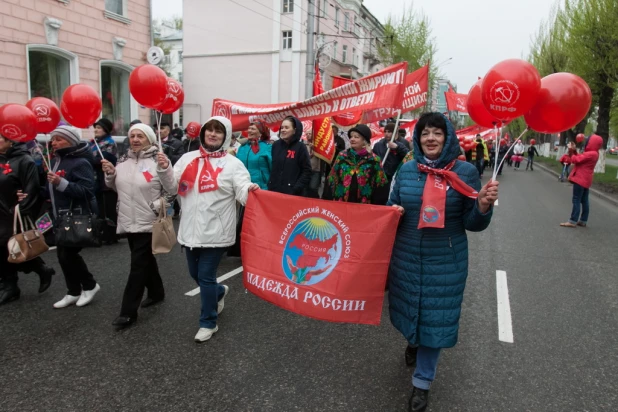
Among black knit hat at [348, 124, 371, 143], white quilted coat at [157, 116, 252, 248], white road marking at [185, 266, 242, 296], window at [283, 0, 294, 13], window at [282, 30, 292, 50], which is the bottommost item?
white road marking at [185, 266, 242, 296]

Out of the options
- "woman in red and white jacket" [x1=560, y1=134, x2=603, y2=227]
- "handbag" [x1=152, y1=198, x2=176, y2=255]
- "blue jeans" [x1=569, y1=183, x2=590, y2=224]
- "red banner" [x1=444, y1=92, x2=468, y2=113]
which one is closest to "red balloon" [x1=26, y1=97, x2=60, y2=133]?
"handbag" [x1=152, y1=198, x2=176, y2=255]

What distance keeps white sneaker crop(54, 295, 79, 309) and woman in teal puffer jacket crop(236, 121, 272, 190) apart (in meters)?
2.68

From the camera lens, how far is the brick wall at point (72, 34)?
11086 mm

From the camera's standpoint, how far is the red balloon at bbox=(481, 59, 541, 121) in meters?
3.01

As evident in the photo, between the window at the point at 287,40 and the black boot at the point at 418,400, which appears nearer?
the black boot at the point at 418,400

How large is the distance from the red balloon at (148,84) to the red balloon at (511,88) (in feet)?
9.62

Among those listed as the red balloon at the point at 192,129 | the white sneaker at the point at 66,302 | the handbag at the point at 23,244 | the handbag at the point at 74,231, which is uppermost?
the red balloon at the point at 192,129

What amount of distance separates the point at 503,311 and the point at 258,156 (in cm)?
361

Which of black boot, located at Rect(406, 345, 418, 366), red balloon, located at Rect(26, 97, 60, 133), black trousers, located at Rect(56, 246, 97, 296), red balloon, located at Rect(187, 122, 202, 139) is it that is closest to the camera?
black boot, located at Rect(406, 345, 418, 366)

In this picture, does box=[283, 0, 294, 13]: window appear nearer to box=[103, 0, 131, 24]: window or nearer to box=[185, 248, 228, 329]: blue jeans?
box=[103, 0, 131, 24]: window

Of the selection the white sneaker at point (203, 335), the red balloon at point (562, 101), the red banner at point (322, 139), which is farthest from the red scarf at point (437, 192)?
the red banner at point (322, 139)

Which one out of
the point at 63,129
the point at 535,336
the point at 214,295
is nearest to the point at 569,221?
the point at 535,336

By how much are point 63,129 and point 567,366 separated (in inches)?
191

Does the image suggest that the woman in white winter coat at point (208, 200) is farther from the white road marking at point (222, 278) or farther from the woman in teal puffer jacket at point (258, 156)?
the woman in teal puffer jacket at point (258, 156)
